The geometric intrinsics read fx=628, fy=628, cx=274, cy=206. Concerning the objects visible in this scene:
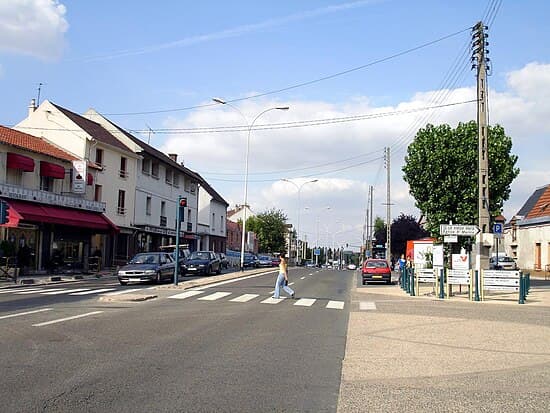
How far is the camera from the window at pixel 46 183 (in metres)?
36.0

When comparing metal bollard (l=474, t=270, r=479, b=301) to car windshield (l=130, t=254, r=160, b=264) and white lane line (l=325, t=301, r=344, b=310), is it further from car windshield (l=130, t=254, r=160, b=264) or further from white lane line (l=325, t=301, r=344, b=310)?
car windshield (l=130, t=254, r=160, b=264)

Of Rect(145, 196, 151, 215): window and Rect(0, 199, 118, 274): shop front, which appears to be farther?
Rect(145, 196, 151, 215): window

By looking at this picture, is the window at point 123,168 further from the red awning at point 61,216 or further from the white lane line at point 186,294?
the white lane line at point 186,294

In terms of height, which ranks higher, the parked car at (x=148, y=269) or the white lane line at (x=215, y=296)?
the parked car at (x=148, y=269)

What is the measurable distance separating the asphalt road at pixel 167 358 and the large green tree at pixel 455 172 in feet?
63.6

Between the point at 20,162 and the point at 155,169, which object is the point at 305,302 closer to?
the point at 20,162

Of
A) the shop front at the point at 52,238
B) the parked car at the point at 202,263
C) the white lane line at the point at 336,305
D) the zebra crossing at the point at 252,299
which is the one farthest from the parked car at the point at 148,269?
the white lane line at the point at 336,305

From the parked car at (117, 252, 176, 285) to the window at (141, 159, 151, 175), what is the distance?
20.4 meters

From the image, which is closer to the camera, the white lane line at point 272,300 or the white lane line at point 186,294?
the white lane line at point 272,300

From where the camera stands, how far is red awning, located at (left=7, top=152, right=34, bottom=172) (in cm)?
3241

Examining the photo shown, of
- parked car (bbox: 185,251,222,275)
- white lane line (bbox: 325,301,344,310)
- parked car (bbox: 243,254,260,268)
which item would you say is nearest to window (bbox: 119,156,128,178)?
parked car (bbox: 185,251,222,275)

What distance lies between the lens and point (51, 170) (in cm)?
3547

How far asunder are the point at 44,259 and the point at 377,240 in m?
62.8

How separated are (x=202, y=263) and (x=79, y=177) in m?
9.10
